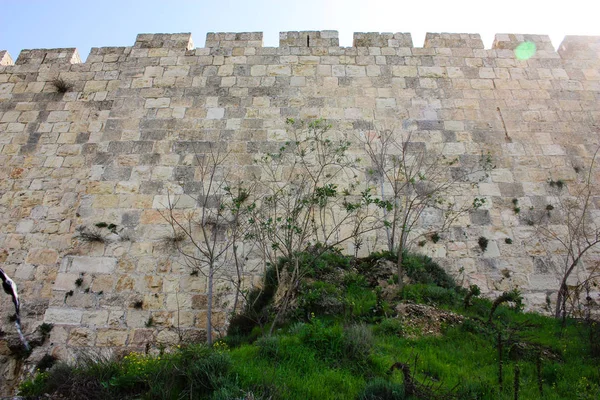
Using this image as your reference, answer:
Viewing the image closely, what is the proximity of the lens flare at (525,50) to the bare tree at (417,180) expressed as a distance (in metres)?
2.75

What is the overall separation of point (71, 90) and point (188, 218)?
14.9ft

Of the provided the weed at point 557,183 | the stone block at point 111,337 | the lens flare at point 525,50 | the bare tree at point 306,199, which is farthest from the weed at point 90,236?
the lens flare at point 525,50

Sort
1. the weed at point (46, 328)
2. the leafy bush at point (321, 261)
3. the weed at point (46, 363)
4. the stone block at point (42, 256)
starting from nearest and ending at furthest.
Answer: the weed at point (46, 363) → the leafy bush at point (321, 261) → the weed at point (46, 328) → the stone block at point (42, 256)

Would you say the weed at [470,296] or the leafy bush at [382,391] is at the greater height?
the weed at [470,296]

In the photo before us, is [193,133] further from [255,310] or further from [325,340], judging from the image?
[325,340]

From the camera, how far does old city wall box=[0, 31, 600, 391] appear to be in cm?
711

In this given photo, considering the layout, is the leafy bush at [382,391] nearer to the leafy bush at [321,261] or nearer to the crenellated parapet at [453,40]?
the leafy bush at [321,261]

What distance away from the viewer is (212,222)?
7605 mm

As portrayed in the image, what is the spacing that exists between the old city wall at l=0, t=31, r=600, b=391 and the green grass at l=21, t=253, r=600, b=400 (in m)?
1.24

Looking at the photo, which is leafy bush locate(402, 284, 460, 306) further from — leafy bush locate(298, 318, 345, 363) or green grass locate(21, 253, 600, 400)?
leafy bush locate(298, 318, 345, 363)

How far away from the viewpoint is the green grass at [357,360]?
444 centimetres

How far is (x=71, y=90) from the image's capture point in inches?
391

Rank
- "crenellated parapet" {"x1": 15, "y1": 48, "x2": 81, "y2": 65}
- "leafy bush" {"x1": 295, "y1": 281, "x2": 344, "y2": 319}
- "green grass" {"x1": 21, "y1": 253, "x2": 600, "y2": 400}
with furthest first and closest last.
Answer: "crenellated parapet" {"x1": 15, "y1": 48, "x2": 81, "y2": 65} → "leafy bush" {"x1": 295, "y1": 281, "x2": 344, "y2": 319} → "green grass" {"x1": 21, "y1": 253, "x2": 600, "y2": 400}

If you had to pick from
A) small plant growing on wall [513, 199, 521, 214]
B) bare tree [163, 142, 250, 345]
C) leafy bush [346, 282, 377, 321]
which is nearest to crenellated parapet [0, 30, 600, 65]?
bare tree [163, 142, 250, 345]
